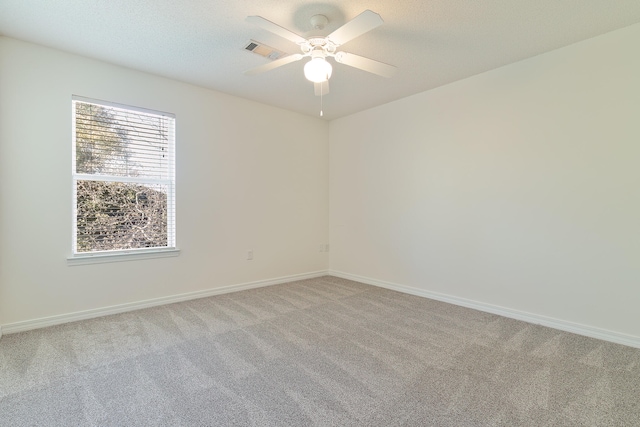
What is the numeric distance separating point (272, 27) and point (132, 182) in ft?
7.64

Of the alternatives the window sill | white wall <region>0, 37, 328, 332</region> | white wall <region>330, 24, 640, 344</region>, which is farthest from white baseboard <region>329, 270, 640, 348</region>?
the window sill

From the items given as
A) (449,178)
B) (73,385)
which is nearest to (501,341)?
(449,178)

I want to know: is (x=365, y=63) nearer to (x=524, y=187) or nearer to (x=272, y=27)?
(x=272, y=27)

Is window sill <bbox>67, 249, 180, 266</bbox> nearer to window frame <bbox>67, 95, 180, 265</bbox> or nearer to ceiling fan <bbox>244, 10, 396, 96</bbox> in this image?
window frame <bbox>67, 95, 180, 265</bbox>

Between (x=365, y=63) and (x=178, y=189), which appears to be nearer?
(x=365, y=63)

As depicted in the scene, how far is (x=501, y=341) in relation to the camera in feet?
8.20

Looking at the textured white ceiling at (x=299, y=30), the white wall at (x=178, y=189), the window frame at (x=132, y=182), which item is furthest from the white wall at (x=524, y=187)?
the window frame at (x=132, y=182)

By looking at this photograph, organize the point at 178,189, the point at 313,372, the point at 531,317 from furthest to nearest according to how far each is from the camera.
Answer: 1. the point at 178,189
2. the point at 531,317
3. the point at 313,372

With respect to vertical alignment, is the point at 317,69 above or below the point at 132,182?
above

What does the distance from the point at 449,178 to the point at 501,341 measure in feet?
5.93

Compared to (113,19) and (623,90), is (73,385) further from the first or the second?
(623,90)

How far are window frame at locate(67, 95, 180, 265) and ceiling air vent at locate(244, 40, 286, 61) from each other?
1.37 meters

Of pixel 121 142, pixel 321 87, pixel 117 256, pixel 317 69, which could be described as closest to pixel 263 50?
pixel 321 87

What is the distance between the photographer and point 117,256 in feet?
10.2
